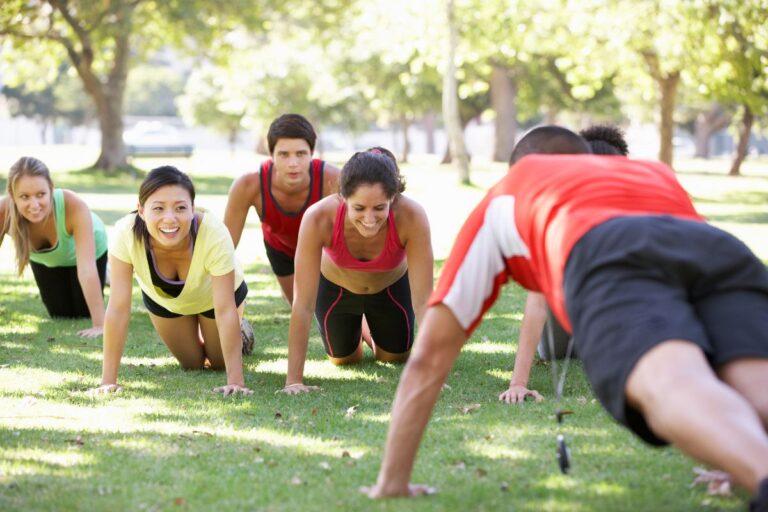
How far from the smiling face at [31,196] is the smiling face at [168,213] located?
2373mm

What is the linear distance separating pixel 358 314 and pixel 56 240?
3.15 m

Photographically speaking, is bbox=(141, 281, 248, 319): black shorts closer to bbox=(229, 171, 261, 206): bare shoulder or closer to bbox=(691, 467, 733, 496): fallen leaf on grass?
bbox=(229, 171, 261, 206): bare shoulder

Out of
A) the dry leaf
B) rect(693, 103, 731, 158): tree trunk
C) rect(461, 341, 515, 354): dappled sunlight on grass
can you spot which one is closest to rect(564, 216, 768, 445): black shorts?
the dry leaf

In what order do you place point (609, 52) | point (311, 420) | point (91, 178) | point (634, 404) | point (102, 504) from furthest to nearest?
1. point (91, 178)
2. point (609, 52)
3. point (311, 420)
4. point (102, 504)
5. point (634, 404)

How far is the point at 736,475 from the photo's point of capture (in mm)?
2934

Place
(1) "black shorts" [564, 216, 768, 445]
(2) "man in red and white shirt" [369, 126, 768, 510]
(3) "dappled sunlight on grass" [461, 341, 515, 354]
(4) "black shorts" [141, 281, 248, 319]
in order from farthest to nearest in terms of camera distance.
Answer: (3) "dappled sunlight on grass" [461, 341, 515, 354] < (4) "black shorts" [141, 281, 248, 319] < (1) "black shorts" [564, 216, 768, 445] < (2) "man in red and white shirt" [369, 126, 768, 510]

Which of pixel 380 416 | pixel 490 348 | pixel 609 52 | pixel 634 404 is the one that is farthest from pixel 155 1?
pixel 634 404

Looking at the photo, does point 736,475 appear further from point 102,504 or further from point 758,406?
point 102,504

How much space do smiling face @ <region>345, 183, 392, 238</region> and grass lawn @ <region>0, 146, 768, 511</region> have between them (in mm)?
1085

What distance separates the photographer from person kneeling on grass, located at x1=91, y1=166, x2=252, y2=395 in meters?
6.23

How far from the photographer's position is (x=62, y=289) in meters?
9.38

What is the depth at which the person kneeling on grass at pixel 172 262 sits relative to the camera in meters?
6.23

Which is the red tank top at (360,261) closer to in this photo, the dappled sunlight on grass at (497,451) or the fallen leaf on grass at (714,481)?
the dappled sunlight on grass at (497,451)

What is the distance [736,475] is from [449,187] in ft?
86.5
